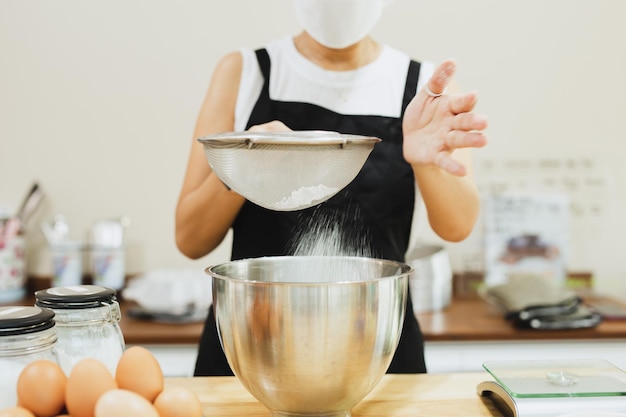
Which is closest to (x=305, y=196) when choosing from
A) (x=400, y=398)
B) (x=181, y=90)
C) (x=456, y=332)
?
(x=400, y=398)

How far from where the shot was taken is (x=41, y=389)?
2.32 feet

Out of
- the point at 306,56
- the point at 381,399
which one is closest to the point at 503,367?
the point at 381,399

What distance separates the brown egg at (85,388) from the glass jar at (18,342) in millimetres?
66

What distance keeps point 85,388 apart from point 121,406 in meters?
0.06

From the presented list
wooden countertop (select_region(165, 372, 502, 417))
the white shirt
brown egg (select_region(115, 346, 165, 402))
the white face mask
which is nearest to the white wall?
the white shirt

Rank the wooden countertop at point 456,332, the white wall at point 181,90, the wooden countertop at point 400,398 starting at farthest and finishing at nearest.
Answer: the white wall at point 181,90 < the wooden countertop at point 456,332 < the wooden countertop at point 400,398

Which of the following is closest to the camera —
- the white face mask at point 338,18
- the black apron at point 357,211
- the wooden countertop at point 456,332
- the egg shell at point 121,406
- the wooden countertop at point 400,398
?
the egg shell at point 121,406

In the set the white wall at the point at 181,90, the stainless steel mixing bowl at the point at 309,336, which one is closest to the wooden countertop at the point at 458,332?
the white wall at the point at 181,90

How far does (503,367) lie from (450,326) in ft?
3.46

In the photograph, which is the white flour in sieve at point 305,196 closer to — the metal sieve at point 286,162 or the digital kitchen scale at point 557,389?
the metal sieve at point 286,162

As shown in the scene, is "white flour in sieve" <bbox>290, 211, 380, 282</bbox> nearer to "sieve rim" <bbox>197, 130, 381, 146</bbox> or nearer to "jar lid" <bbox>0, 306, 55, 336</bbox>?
"sieve rim" <bbox>197, 130, 381, 146</bbox>

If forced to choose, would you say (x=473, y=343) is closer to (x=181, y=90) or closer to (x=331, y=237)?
(x=331, y=237)

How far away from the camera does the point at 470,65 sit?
2.52 metres

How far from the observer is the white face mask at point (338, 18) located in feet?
4.07
